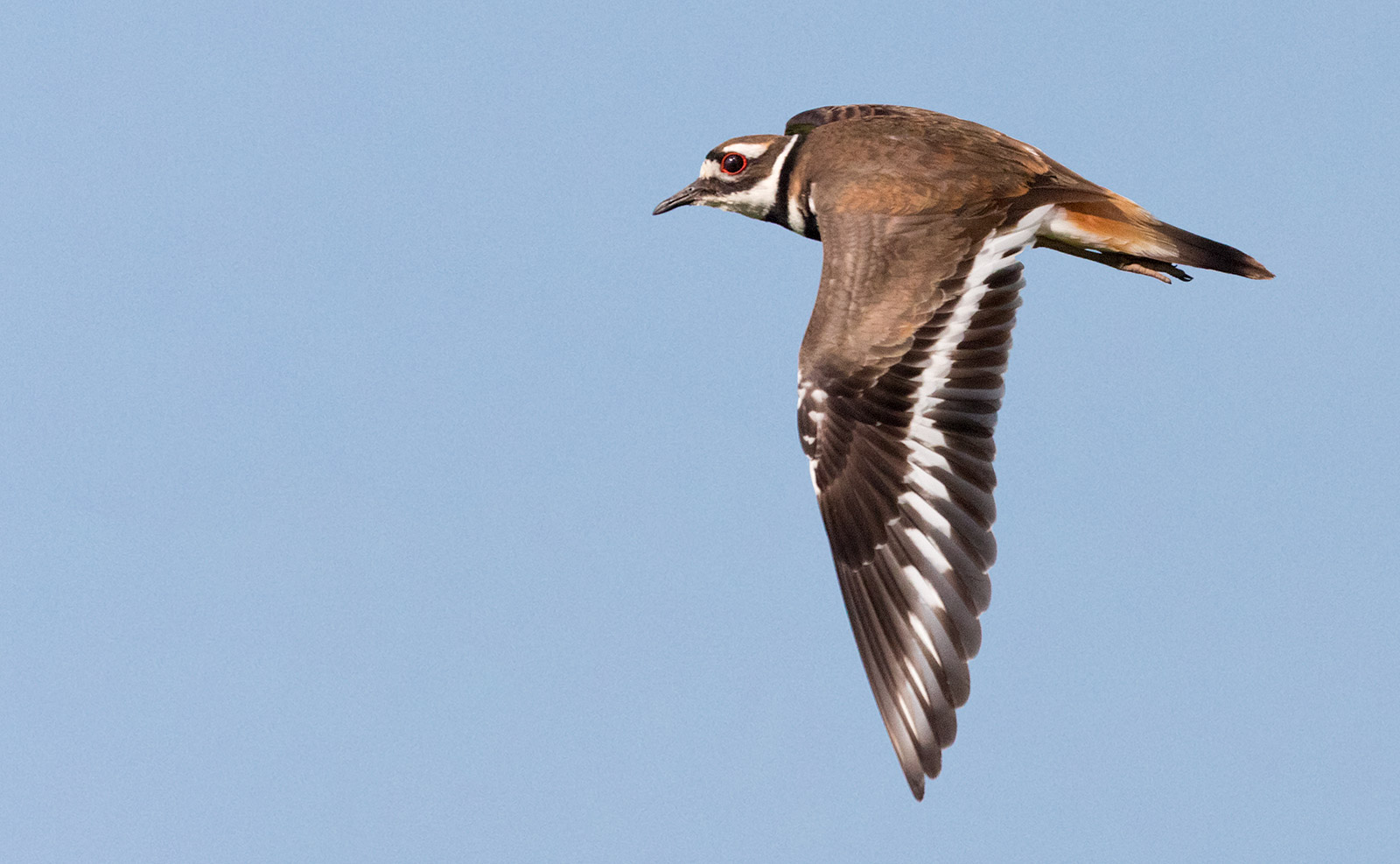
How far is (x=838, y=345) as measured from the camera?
6879 millimetres

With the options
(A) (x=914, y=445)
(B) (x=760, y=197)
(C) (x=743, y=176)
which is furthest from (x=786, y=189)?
(A) (x=914, y=445)

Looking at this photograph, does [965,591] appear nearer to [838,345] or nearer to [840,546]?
[840,546]

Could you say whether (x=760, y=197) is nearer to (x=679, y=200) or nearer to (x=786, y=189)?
(x=786, y=189)

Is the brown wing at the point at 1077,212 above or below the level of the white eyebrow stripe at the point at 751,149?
below

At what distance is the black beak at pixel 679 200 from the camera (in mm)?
9133

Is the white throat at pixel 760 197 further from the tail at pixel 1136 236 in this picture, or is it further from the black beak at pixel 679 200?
the tail at pixel 1136 236

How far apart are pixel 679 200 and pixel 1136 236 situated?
116 inches

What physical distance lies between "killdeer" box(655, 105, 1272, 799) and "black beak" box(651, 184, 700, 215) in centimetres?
166

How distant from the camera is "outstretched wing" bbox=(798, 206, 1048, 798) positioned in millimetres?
6566

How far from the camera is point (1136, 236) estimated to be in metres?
7.45

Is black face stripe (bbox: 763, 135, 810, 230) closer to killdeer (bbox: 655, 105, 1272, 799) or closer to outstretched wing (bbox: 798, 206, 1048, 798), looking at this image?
killdeer (bbox: 655, 105, 1272, 799)

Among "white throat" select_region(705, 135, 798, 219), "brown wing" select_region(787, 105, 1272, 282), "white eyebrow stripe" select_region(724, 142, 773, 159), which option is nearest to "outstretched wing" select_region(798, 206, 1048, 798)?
"brown wing" select_region(787, 105, 1272, 282)

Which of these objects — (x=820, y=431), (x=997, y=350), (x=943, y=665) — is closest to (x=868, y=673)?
(x=943, y=665)

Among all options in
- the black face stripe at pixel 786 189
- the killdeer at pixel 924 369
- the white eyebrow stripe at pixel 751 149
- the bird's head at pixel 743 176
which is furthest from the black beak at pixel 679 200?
the killdeer at pixel 924 369
